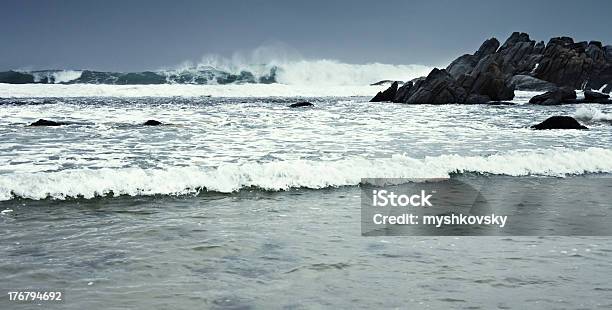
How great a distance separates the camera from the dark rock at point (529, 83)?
3423 inches

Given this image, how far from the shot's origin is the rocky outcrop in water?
5850 centimetres

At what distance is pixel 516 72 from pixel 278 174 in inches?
3738

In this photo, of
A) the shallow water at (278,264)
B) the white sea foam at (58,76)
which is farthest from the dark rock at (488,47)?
the shallow water at (278,264)

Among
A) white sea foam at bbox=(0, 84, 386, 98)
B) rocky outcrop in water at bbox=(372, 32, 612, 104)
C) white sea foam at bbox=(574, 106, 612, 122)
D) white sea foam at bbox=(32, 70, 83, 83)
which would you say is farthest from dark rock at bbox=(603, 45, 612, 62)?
white sea foam at bbox=(32, 70, 83, 83)

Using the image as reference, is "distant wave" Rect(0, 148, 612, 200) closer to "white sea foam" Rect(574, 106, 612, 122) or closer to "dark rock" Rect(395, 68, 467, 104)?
"white sea foam" Rect(574, 106, 612, 122)

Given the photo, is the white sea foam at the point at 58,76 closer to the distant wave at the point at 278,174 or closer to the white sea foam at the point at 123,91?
the white sea foam at the point at 123,91

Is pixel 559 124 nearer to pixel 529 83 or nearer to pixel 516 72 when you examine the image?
pixel 529 83

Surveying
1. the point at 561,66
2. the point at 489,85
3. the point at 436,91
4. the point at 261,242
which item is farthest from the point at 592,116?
the point at 561,66

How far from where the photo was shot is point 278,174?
11.4m

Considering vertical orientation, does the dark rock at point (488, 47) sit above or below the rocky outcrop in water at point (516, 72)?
above

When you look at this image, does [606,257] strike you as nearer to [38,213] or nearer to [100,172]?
[38,213]

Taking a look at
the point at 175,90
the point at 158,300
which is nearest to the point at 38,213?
the point at 158,300

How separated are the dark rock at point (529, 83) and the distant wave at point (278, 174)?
258 ft

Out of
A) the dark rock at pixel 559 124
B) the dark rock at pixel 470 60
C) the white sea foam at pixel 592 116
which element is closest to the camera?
the dark rock at pixel 559 124
